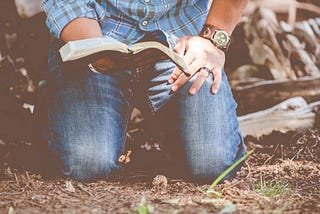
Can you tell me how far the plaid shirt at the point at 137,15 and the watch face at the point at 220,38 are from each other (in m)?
0.21

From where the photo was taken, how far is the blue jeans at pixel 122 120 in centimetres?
246

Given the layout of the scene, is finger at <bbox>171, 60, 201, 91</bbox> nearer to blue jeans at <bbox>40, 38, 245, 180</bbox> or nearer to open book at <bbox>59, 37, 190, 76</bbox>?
blue jeans at <bbox>40, 38, 245, 180</bbox>

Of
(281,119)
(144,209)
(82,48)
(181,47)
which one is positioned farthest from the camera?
(281,119)

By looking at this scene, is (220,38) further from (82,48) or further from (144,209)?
(144,209)

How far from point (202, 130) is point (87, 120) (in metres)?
0.54

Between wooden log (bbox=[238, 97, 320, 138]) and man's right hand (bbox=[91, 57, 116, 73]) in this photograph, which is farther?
wooden log (bbox=[238, 97, 320, 138])

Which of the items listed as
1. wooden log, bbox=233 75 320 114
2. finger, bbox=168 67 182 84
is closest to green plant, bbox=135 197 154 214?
finger, bbox=168 67 182 84

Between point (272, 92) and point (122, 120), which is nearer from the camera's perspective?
→ point (122, 120)

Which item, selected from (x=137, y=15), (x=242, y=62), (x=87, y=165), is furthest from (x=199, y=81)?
(x=242, y=62)

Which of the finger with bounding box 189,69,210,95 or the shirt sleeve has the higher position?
the shirt sleeve

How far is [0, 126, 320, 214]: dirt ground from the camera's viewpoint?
1.84 m

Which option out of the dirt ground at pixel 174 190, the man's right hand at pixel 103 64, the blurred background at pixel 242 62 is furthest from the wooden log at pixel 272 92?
the man's right hand at pixel 103 64

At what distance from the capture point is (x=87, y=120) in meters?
2.50

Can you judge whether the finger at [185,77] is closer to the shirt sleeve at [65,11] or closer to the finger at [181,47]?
the finger at [181,47]
